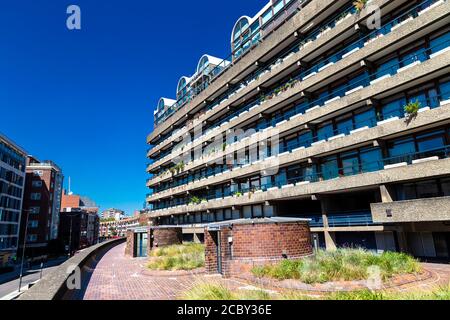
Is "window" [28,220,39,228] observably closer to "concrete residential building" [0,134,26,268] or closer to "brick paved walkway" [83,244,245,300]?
"concrete residential building" [0,134,26,268]

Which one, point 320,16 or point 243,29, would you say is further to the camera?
point 243,29

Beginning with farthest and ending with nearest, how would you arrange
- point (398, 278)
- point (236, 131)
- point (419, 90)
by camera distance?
point (236, 131), point (419, 90), point (398, 278)

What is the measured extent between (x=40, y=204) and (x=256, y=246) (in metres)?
76.2

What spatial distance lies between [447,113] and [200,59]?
128 feet

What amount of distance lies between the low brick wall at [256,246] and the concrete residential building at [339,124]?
8.01 metres

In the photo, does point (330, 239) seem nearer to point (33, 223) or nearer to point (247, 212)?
point (247, 212)

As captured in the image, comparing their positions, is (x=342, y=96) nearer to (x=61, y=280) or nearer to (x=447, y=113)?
(x=447, y=113)

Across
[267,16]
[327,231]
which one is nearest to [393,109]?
[327,231]

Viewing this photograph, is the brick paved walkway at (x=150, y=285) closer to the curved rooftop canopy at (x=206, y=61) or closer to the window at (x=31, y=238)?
the curved rooftop canopy at (x=206, y=61)

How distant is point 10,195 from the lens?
196ft

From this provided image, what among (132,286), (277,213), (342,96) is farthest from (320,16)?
(132,286)

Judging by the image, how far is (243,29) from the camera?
3881 centimetres

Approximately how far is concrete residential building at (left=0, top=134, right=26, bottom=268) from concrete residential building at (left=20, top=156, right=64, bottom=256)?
6.58 meters

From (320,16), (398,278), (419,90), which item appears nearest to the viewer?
(398,278)
